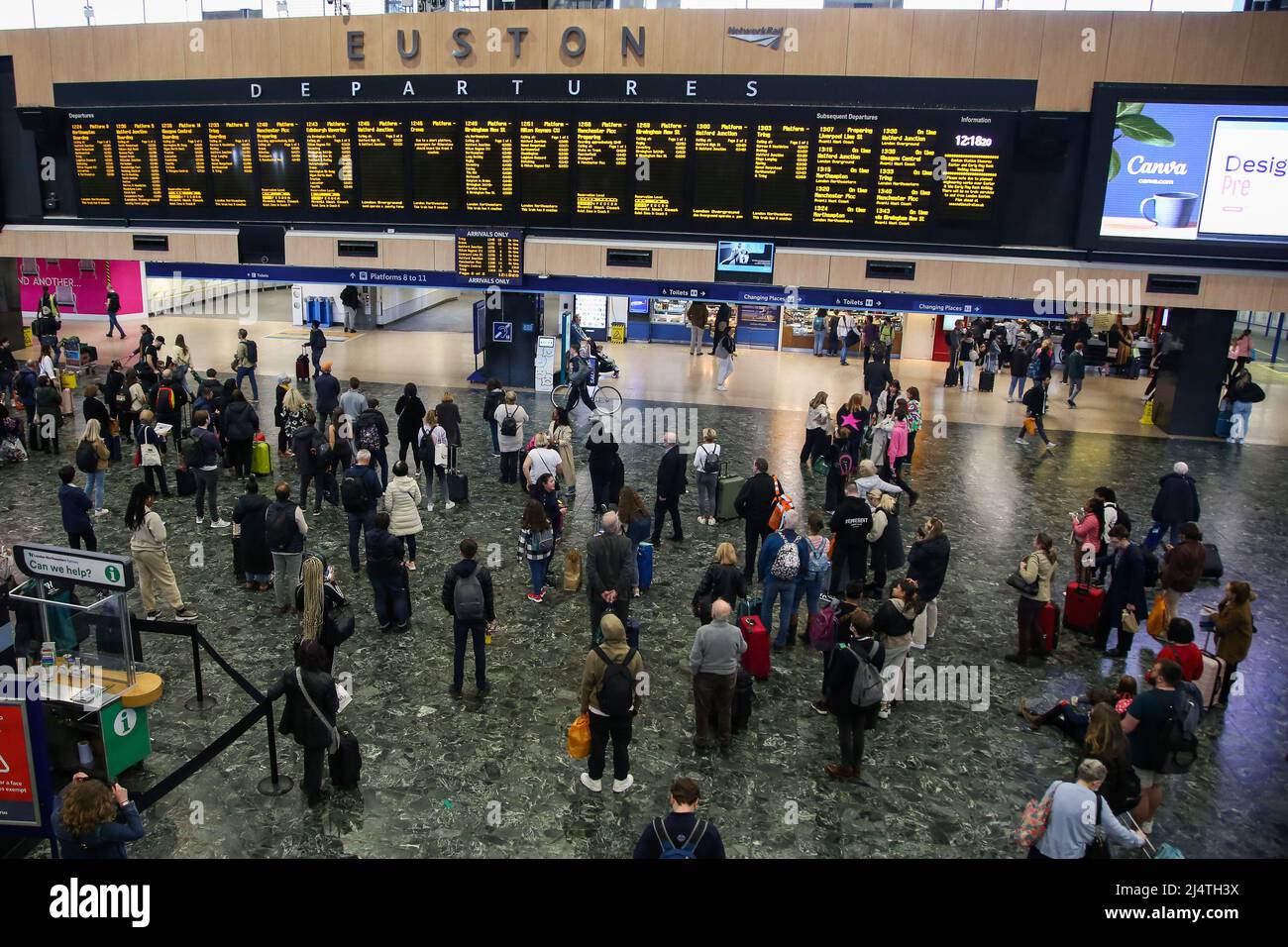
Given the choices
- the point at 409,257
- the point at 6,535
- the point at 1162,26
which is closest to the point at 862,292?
the point at 1162,26

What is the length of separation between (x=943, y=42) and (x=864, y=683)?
14.0m

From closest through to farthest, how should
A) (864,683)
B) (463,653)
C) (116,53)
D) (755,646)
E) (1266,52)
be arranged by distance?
(864,683) < (463,653) < (755,646) < (1266,52) < (116,53)

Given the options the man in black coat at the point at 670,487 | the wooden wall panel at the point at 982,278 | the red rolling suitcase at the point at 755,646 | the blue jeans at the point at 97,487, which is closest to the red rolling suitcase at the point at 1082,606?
the red rolling suitcase at the point at 755,646

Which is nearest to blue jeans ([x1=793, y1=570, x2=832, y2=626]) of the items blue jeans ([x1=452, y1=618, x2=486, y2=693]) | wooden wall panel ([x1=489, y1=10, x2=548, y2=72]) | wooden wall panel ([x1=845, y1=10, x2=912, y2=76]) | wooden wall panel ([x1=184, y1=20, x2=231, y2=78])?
blue jeans ([x1=452, y1=618, x2=486, y2=693])

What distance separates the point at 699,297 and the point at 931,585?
1069 centimetres

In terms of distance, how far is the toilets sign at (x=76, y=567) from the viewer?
765 cm

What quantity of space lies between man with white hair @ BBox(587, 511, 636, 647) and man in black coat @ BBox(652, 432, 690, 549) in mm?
3054

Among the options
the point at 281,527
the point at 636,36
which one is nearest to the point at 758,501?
the point at 281,527

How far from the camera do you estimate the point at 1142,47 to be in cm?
1736

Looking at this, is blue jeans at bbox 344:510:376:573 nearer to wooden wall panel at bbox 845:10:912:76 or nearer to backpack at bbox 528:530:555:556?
backpack at bbox 528:530:555:556

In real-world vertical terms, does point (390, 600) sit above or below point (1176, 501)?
below

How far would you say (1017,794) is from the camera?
8.32 metres

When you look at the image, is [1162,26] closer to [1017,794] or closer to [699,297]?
[699,297]

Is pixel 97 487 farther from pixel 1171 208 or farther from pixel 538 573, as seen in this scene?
pixel 1171 208
